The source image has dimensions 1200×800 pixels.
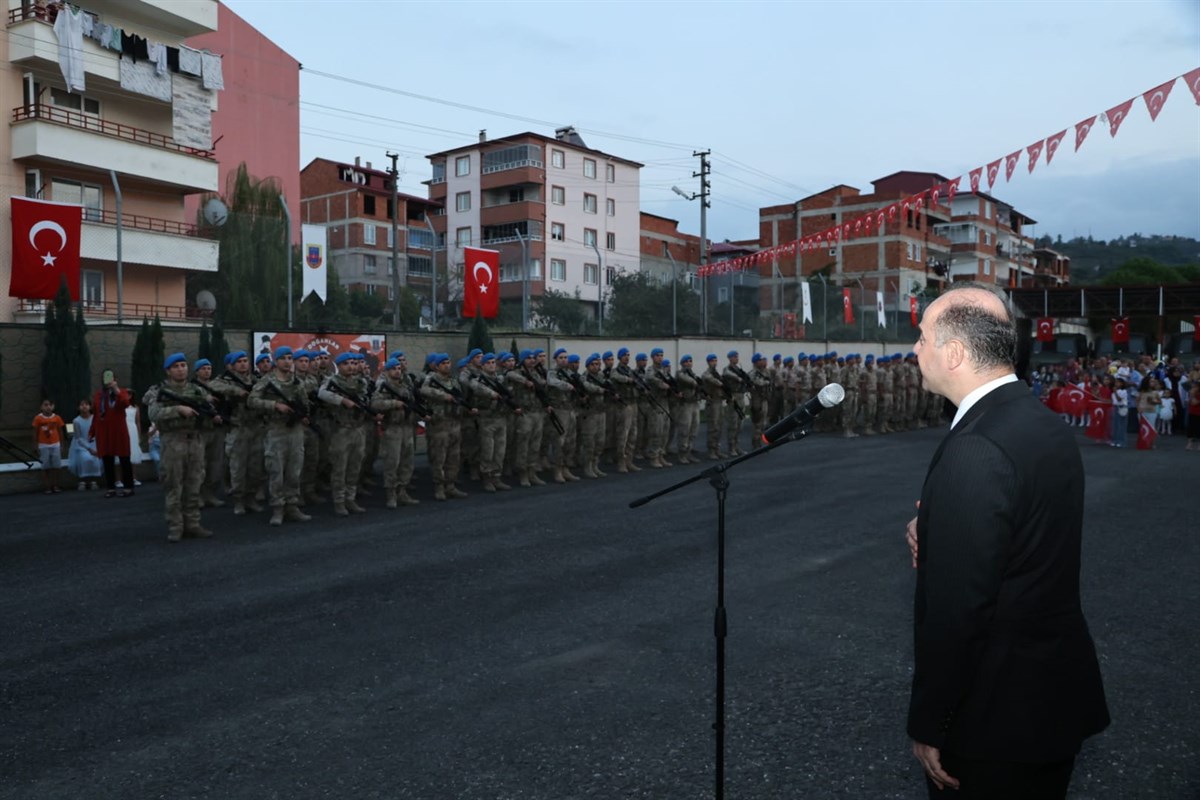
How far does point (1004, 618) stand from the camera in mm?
2098

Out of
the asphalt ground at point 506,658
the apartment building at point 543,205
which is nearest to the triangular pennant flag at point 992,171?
the asphalt ground at point 506,658

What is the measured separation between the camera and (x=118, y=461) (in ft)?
44.3

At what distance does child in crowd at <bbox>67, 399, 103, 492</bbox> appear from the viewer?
13.0 m

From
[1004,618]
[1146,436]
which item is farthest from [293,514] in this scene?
[1146,436]

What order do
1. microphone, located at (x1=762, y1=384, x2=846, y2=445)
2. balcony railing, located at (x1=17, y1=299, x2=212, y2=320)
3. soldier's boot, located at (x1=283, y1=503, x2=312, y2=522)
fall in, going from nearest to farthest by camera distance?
microphone, located at (x1=762, y1=384, x2=846, y2=445), soldier's boot, located at (x1=283, y1=503, x2=312, y2=522), balcony railing, located at (x1=17, y1=299, x2=212, y2=320)

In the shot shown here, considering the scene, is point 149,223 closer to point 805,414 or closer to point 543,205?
point 543,205

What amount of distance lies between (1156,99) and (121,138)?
86.7ft

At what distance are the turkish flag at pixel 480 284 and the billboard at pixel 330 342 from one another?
9.24ft

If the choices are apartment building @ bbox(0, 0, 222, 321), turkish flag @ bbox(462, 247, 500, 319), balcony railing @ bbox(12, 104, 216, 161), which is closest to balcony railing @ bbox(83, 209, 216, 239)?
apartment building @ bbox(0, 0, 222, 321)

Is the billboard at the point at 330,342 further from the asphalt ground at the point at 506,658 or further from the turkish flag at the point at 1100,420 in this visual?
the turkish flag at the point at 1100,420

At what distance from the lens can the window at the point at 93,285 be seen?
2595cm

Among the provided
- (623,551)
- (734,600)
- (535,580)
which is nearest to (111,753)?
(535,580)

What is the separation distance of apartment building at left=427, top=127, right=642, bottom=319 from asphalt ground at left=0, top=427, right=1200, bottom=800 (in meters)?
39.9

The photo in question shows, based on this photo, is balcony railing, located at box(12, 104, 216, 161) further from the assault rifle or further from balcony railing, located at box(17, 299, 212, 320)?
the assault rifle
